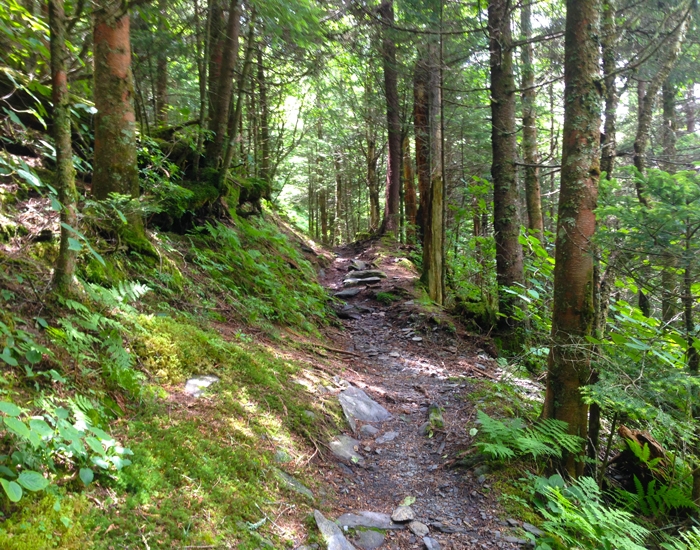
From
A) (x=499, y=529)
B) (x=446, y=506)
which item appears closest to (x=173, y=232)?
(x=446, y=506)

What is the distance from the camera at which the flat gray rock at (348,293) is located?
10462 mm

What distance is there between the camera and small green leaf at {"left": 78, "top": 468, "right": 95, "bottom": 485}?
1856 millimetres

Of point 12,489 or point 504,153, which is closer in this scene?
point 12,489

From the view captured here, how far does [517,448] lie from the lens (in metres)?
3.74

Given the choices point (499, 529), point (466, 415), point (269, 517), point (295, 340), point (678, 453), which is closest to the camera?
point (269, 517)

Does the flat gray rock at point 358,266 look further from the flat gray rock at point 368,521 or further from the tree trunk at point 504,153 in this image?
the flat gray rock at point 368,521

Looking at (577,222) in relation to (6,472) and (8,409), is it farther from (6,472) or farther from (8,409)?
(6,472)

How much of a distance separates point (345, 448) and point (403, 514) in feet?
3.34

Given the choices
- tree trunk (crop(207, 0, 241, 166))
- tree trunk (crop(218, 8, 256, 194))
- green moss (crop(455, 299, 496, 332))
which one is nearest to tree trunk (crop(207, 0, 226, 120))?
tree trunk (crop(207, 0, 241, 166))

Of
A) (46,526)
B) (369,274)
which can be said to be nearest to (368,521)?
(46,526)

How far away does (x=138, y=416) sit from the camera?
2.61 m

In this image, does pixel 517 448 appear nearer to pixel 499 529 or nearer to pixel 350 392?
pixel 499 529

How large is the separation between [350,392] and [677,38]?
7767 mm

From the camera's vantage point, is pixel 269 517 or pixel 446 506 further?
pixel 446 506
